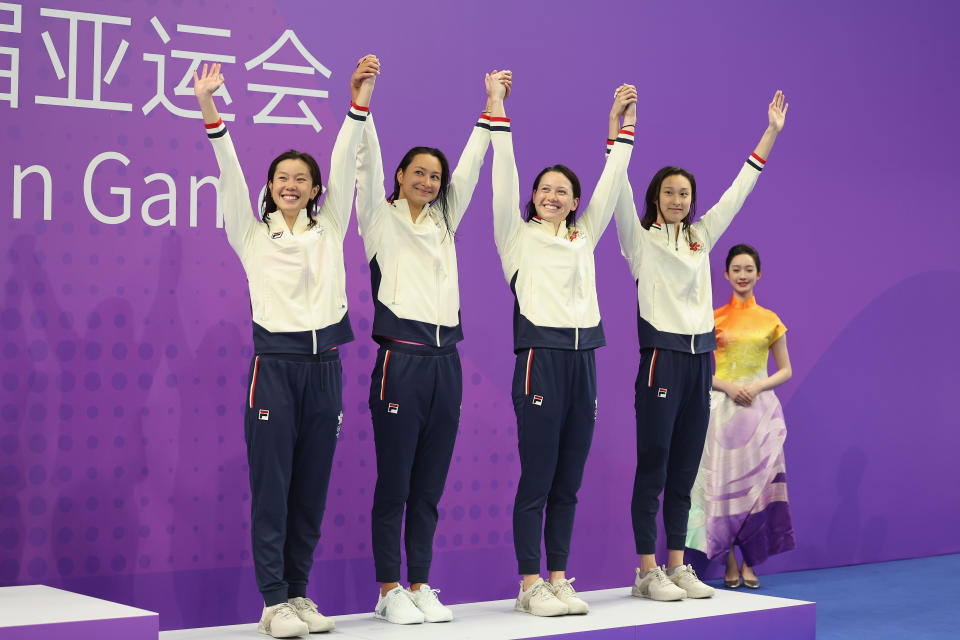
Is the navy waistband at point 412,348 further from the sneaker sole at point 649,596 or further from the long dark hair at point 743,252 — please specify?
the long dark hair at point 743,252

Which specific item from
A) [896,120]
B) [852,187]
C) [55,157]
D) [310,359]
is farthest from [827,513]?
[55,157]

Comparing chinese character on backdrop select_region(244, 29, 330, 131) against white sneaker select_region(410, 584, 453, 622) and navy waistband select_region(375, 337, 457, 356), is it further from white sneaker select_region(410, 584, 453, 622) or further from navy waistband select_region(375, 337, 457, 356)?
white sneaker select_region(410, 584, 453, 622)

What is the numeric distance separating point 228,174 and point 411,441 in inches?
39.6

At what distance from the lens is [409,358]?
375cm

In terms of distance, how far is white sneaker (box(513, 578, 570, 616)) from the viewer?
3.83 meters

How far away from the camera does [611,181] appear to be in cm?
409

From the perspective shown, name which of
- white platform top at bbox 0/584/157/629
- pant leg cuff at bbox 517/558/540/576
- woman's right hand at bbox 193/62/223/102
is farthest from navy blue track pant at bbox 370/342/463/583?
woman's right hand at bbox 193/62/223/102

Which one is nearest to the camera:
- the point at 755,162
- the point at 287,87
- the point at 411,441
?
the point at 411,441

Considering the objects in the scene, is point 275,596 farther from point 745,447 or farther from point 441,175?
point 745,447

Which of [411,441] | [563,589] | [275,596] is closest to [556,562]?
[563,589]

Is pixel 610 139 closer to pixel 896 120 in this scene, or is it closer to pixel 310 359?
pixel 310 359

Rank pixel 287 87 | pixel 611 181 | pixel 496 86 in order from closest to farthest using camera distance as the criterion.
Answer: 1. pixel 496 86
2. pixel 611 181
3. pixel 287 87

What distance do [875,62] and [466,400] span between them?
296 centimetres

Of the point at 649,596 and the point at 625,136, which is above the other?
the point at 625,136
